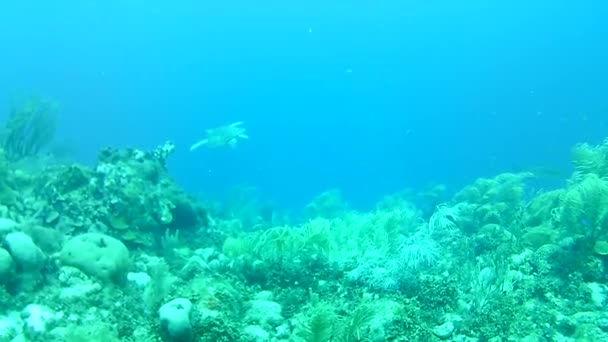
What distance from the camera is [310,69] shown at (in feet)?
582

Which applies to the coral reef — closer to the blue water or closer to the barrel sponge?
the barrel sponge

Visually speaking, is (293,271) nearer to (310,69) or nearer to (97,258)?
(97,258)

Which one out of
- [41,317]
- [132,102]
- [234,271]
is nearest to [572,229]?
[234,271]

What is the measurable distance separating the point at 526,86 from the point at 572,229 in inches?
4358

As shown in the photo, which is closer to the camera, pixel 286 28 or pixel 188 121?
pixel 188 121

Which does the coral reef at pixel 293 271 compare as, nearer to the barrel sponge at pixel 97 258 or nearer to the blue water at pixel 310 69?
the barrel sponge at pixel 97 258

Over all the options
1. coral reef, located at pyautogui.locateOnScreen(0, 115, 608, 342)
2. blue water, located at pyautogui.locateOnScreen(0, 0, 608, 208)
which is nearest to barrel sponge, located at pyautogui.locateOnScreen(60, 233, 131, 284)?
coral reef, located at pyautogui.locateOnScreen(0, 115, 608, 342)

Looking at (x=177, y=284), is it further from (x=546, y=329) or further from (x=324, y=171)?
(x=324, y=171)

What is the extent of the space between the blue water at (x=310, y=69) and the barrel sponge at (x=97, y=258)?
86.6 m

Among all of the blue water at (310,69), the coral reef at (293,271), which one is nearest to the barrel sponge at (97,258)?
the coral reef at (293,271)

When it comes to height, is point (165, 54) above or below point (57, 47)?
above

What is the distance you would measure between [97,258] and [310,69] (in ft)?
564

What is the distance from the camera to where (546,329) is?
23.9 ft

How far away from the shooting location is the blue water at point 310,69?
360 ft
